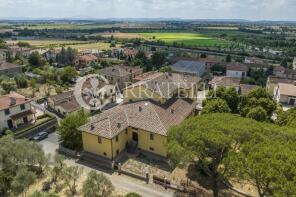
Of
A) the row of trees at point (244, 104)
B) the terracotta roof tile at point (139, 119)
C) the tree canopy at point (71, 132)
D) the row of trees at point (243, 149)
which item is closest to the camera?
the row of trees at point (243, 149)

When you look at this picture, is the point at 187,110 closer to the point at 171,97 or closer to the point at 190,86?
the point at 171,97

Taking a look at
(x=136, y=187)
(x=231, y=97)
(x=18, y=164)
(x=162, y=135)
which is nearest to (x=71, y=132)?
(x=18, y=164)

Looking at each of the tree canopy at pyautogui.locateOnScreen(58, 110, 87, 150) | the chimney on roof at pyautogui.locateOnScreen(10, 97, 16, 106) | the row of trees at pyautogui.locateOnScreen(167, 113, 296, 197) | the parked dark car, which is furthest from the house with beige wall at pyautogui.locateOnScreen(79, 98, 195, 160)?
the chimney on roof at pyautogui.locateOnScreen(10, 97, 16, 106)

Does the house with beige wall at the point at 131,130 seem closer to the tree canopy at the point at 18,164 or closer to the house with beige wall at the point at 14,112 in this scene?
the tree canopy at the point at 18,164

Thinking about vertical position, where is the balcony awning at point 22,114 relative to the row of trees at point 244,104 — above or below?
below

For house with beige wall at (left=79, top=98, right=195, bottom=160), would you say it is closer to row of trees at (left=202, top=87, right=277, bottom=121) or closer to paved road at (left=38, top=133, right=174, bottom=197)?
paved road at (left=38, top=133, right=174, bottom=197)

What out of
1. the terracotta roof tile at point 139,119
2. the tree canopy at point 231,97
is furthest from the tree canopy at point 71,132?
the tree canopy at point 231,97

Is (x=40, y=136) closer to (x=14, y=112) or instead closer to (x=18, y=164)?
(x=14, y=112)
